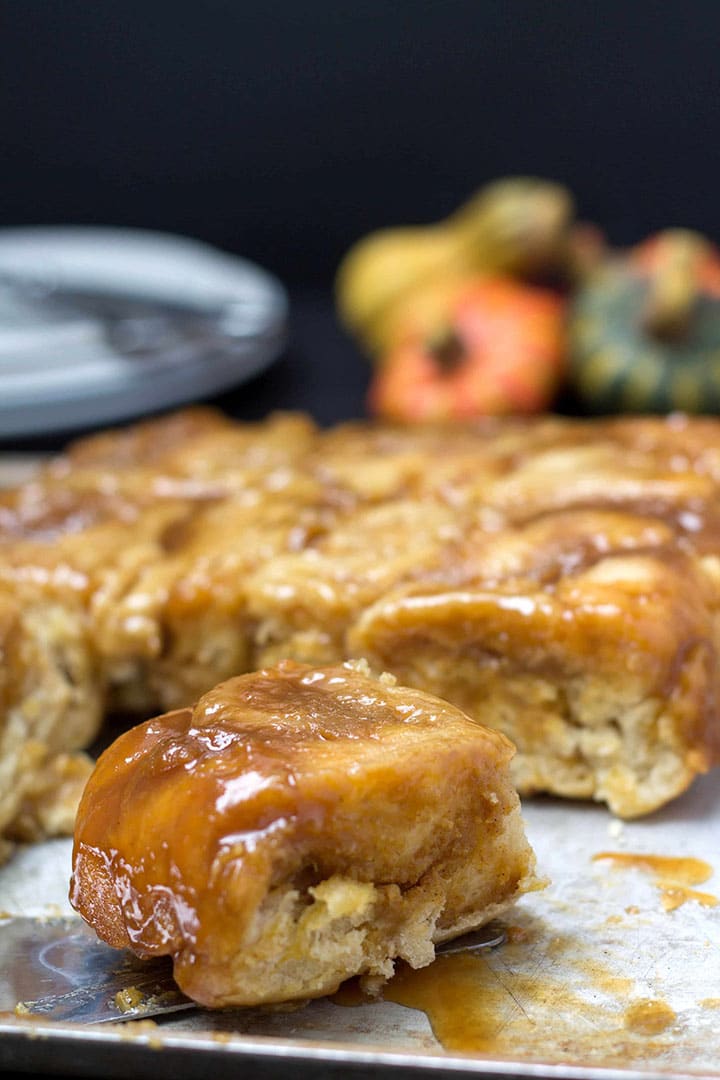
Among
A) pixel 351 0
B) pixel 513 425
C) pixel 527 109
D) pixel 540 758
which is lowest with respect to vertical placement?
pixel 540 758

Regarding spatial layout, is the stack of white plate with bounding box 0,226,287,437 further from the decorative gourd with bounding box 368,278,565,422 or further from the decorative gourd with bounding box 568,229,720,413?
the decorative gourd with bounding box 568,229,720,413

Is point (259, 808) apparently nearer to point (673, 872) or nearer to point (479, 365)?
point (673, 872)

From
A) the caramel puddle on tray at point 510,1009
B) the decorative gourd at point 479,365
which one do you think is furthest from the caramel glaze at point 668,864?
the decorative gourd at point 479,365

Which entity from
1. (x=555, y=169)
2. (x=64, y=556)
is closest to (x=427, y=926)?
(x=64, y=556)

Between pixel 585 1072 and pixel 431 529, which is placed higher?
pixel 431 529

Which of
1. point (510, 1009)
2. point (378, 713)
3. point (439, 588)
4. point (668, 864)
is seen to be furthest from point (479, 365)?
point (510, 1009)

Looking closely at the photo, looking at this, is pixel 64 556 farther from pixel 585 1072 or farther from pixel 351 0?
pixel 351 0
